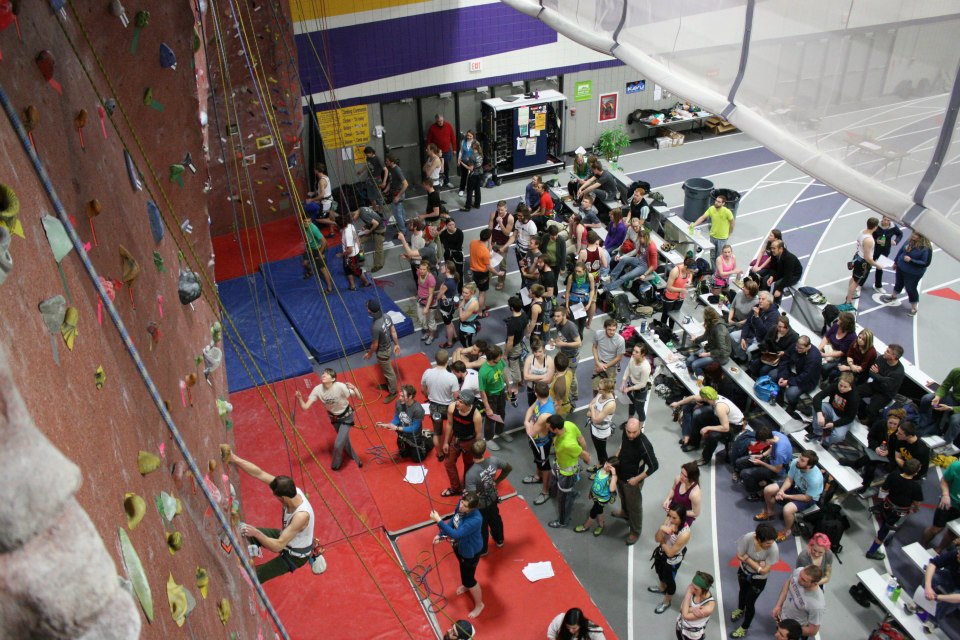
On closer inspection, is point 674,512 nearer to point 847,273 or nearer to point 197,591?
point 197,591

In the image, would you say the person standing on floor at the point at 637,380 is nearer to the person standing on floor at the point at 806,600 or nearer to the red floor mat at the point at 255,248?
the person standing on floor at the point at 806,600

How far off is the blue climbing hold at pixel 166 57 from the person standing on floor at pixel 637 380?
567 cm

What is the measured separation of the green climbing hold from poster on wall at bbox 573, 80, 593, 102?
50.2ft

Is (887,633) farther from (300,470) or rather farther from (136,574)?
(136,574)

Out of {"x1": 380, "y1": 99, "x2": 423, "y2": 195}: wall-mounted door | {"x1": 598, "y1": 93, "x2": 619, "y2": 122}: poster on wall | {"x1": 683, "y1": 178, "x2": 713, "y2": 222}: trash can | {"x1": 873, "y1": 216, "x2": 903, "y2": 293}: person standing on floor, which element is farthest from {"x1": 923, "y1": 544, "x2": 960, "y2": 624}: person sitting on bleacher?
{"x1": 598, "y1": 93, "x2": 619, "y2": 122}: poster on wall

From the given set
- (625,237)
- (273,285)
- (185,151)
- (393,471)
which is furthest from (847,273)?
(185,151)

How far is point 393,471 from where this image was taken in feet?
28.5

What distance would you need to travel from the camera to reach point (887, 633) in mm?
6688

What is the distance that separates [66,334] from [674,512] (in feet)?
18.7

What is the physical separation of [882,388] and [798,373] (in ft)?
2.83

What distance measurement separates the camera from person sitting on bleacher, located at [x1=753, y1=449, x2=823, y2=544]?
7.42 metres

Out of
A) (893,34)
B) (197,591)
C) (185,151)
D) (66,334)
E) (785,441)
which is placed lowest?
(785,441)

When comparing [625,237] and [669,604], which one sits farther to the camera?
[625,237]

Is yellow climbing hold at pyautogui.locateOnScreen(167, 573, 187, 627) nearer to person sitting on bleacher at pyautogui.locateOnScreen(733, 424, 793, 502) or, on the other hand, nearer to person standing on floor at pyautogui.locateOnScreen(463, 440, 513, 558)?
person standing on floor at pyautogui.locateOnScreen(463, 440, 513, 558)
